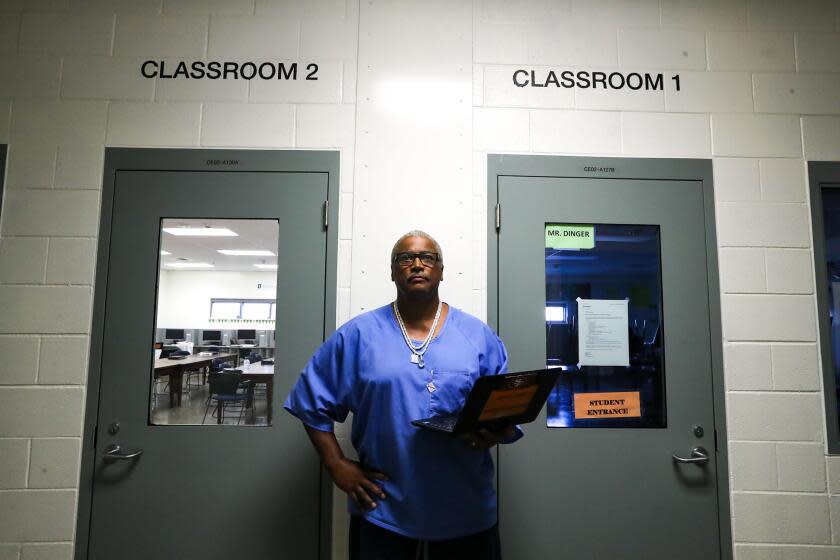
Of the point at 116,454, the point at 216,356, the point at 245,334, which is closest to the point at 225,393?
the point at 216,356

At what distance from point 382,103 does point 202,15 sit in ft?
2.86

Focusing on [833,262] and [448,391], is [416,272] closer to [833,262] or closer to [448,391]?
[448,391]

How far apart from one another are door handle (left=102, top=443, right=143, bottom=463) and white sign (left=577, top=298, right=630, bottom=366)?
1.78 meters

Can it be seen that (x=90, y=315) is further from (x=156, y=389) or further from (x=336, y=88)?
(x=336, y=88)

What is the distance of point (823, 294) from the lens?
6.09 feet

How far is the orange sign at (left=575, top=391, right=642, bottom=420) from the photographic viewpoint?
181 centimetres

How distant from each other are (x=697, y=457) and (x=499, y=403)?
110 cm

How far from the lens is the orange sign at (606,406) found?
181 centimetres

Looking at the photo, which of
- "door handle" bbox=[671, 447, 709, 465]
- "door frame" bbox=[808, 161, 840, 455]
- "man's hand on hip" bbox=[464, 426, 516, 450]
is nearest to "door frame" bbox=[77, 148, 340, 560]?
"man's hand on hip" bbox=[464, 426, 516, 450]

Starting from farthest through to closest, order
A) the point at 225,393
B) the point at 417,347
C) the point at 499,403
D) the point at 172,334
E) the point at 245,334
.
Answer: the point at 172,334 < the point at 225,393 < the point at 245,334 < the point at 417,347 < the point at 499,403

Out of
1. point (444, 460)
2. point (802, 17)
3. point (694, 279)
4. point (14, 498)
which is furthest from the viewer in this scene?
point (802, 17)

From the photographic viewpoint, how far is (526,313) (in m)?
1.82

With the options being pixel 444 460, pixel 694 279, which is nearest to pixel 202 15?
pixel 444 460

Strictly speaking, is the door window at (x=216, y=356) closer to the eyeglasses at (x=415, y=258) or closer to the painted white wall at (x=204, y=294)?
the painted white wall at (x=204, y=294)
